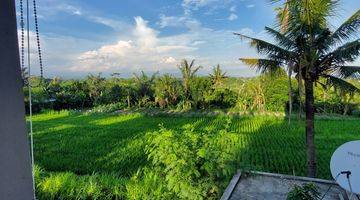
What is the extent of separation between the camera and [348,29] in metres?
7.04

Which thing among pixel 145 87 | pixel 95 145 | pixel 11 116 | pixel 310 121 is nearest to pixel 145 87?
pixel 145 87

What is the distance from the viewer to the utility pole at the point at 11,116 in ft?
3.09

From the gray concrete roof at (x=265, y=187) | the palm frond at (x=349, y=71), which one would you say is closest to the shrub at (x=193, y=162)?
the gray concrete roof at (x=265, y=187)

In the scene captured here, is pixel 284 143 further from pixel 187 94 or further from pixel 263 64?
pixel 187 94

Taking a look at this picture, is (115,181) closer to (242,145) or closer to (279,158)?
(279,158)

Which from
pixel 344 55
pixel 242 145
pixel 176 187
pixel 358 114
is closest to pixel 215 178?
pixel 176 187

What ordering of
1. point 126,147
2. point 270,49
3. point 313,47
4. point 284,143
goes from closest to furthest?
point 313,47 → point 270,49 → point 126,147 → point 284,143

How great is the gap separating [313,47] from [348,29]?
2.77ft

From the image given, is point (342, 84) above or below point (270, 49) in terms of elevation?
below

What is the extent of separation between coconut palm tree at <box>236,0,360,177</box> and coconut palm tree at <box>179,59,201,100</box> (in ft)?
48.9

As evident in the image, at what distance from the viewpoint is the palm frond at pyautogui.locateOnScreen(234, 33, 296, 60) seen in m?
7.43

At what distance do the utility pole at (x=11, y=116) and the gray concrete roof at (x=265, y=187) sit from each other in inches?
153

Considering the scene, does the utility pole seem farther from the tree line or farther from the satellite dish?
the tree line

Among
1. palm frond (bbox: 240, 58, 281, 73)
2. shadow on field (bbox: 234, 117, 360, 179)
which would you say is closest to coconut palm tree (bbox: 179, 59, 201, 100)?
shadow on field (bbox: 234, 117, 360, 179)
